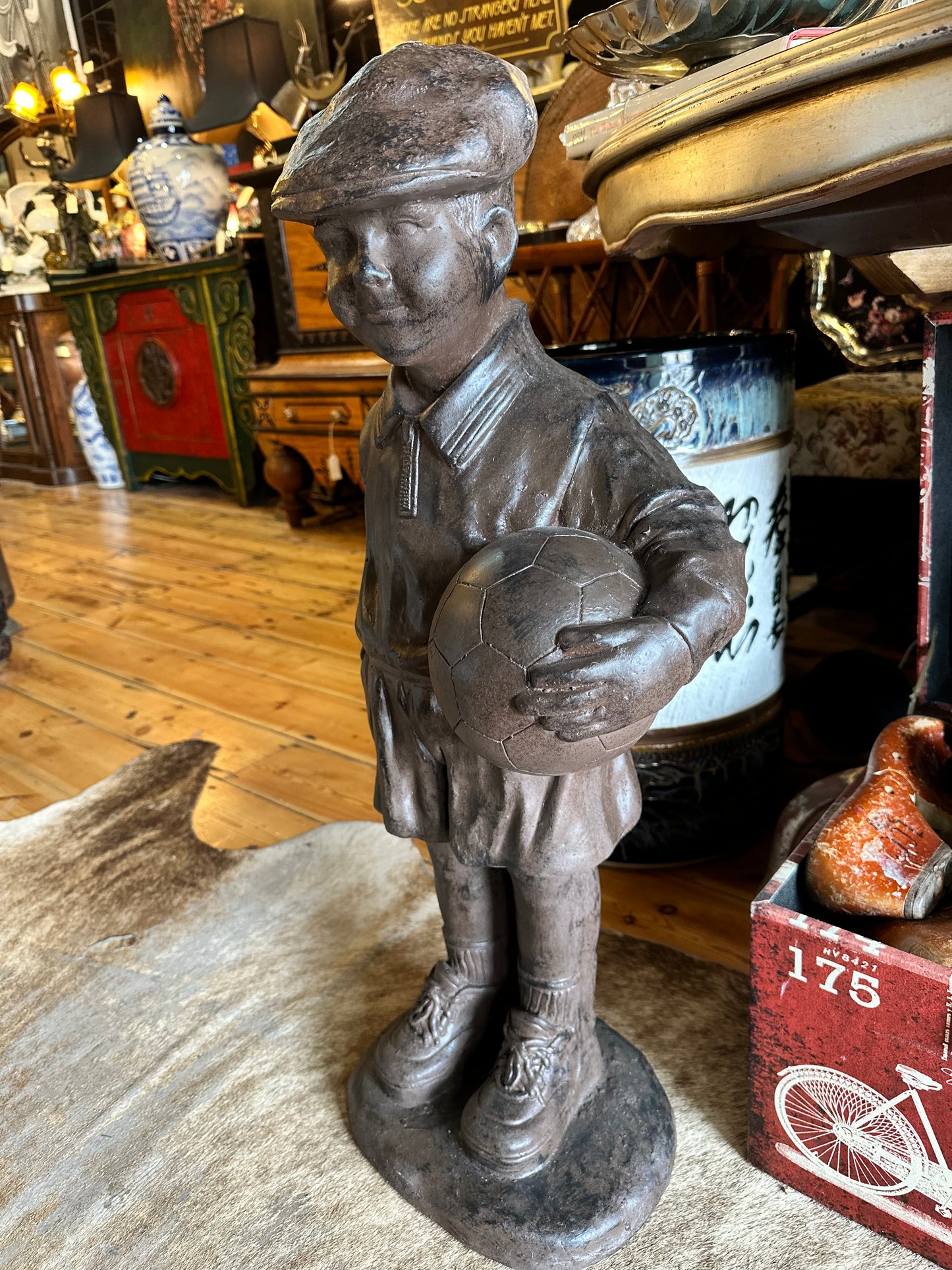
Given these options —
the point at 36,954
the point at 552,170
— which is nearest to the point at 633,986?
the point at 36,954

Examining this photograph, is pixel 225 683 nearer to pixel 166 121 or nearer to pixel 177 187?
pixel 177 187

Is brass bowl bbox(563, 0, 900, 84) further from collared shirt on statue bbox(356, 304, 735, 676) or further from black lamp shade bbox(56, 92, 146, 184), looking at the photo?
black lamp shade bbox(56, 92, 146, 184)

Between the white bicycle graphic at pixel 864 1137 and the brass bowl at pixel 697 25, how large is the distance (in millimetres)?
869

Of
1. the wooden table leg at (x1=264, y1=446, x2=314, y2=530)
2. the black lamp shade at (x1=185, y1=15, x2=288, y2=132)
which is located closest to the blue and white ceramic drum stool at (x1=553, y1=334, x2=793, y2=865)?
the wooden table leg at (x1=264, y1=446, x2=314, y2=530)

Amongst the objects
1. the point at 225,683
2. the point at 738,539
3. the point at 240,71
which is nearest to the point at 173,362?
the point at 240,71

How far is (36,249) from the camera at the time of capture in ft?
15.6

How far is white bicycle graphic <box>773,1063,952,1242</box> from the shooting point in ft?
2.34

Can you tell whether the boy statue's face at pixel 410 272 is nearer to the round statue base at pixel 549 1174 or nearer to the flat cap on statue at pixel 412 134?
the flat cap on statue at pixel 412 134

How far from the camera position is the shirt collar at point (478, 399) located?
2.18 ft

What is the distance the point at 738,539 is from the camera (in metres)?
1.10

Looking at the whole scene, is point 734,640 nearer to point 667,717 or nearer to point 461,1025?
point 667,717

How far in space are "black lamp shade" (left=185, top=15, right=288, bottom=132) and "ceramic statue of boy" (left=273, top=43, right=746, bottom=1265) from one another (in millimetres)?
3187

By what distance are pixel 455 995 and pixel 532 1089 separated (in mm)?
122

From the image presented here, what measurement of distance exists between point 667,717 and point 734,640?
13 centimetres
